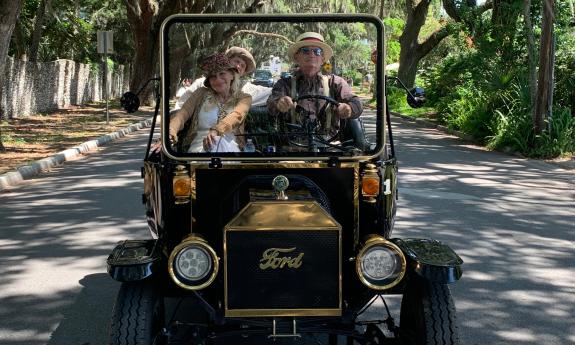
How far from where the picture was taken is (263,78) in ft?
15.2

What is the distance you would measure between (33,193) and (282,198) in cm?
769

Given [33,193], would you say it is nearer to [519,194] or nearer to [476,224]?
[476,224]

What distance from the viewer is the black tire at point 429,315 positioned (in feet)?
11.4

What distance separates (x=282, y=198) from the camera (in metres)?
3.52

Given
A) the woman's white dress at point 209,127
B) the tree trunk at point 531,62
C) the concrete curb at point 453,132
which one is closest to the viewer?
the woman's white dress at point 209,127

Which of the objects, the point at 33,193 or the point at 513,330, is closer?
the point at 513,330

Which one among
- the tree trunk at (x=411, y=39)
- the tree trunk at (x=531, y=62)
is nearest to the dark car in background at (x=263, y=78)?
the tree trunk at (x=531, y=62)

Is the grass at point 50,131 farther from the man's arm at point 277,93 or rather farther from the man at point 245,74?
the man's arm at point 277,93

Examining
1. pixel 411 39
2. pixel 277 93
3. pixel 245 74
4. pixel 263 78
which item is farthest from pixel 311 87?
pixel 411 39

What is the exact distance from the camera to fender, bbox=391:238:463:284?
138 inches

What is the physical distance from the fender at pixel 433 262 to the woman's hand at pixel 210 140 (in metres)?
1.23

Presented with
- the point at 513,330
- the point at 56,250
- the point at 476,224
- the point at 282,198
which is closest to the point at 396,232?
the point at 476,224

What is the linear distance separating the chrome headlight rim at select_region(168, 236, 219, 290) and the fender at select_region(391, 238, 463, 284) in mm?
975

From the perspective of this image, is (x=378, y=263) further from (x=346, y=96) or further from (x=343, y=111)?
(x=346, y=96)
